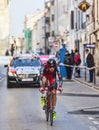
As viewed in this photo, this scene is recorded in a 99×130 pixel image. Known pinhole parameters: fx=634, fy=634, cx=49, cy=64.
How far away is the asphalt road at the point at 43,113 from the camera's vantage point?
48.4 ft

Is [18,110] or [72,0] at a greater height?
[72,0]

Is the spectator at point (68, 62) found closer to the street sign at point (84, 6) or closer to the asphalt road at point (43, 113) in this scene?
the street sign at point (84, 6)

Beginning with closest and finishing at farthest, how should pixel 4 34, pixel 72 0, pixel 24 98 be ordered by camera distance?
pixel 24 98 → pixel 72 0 → pixel 4 34

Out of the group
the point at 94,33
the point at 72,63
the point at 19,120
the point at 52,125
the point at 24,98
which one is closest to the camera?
the point at 52,125

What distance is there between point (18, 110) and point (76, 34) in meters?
49.0

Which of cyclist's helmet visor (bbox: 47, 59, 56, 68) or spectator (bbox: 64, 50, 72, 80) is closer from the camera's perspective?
A: cyclist's helmet visor (bbox: 47, 59, 56, 68)

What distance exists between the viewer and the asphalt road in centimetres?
1476

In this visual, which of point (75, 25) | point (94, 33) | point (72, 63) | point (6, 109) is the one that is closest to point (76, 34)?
point (75, 25)

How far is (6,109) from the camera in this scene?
18922mm

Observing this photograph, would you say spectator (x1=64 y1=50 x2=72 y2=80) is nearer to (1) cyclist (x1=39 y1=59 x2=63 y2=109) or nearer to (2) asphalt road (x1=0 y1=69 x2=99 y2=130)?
(2) asphalt road (x1=0 y1=69 x2=99 y2=130)

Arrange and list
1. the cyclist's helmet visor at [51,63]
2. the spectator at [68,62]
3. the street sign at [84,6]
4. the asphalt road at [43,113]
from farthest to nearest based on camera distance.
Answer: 1. the spectator at [68,62]
2. the street sign at [84,6]
3. the cyclist's helmet visor at [51,63]
4. the asphalt road at [43,113]

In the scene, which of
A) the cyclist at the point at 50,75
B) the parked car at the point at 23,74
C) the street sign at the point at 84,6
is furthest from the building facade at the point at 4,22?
the cyclist at the point at 50,75

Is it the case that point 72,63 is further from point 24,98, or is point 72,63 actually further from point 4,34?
point 4,34

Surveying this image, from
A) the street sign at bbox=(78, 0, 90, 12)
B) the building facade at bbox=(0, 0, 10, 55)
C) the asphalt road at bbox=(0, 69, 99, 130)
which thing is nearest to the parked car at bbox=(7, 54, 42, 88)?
the asphalt road at bbox=(0, 69, 99, 130)
